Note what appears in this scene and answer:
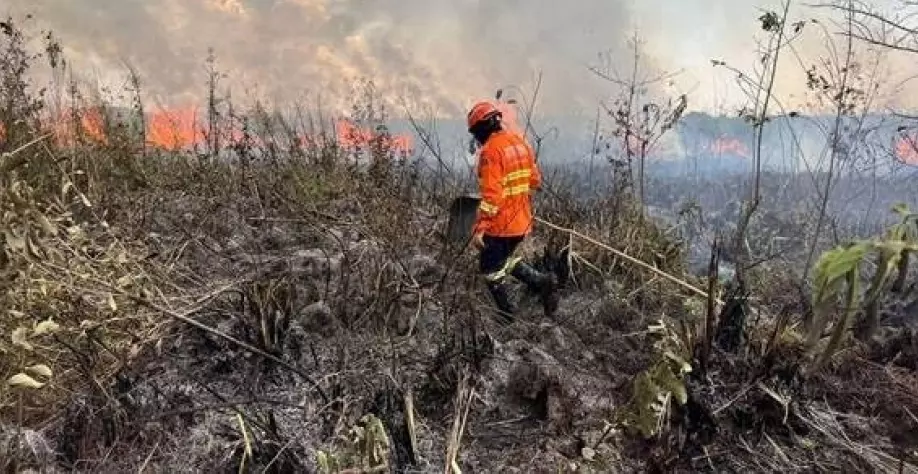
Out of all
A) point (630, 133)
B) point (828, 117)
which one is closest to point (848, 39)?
point (828, 117)

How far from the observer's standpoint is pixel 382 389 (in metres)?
4.14

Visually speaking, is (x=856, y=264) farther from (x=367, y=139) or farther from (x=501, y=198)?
(x=367, y=139)

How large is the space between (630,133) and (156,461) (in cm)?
478

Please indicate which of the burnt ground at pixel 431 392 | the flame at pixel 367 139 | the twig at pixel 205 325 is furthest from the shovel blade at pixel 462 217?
the flame at pixel 367 139

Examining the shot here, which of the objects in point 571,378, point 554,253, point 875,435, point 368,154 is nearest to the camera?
point 875,435

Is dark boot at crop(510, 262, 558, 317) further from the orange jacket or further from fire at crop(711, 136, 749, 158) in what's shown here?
fire at crop(711, 136, 749, 158)

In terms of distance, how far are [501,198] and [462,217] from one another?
0.69 m

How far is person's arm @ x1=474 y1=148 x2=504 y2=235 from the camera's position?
18.0 ft

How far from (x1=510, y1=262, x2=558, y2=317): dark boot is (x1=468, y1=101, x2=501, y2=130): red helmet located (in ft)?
3.39

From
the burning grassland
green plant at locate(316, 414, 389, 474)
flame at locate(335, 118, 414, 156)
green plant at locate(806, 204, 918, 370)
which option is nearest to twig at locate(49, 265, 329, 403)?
the burning grassland

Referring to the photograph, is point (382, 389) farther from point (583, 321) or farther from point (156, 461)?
point (583, 321)

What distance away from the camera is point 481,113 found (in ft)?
18.4

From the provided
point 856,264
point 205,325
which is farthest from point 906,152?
point 856,264

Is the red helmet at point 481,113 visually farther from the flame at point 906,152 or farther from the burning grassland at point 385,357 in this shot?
the flame at point 906,152
